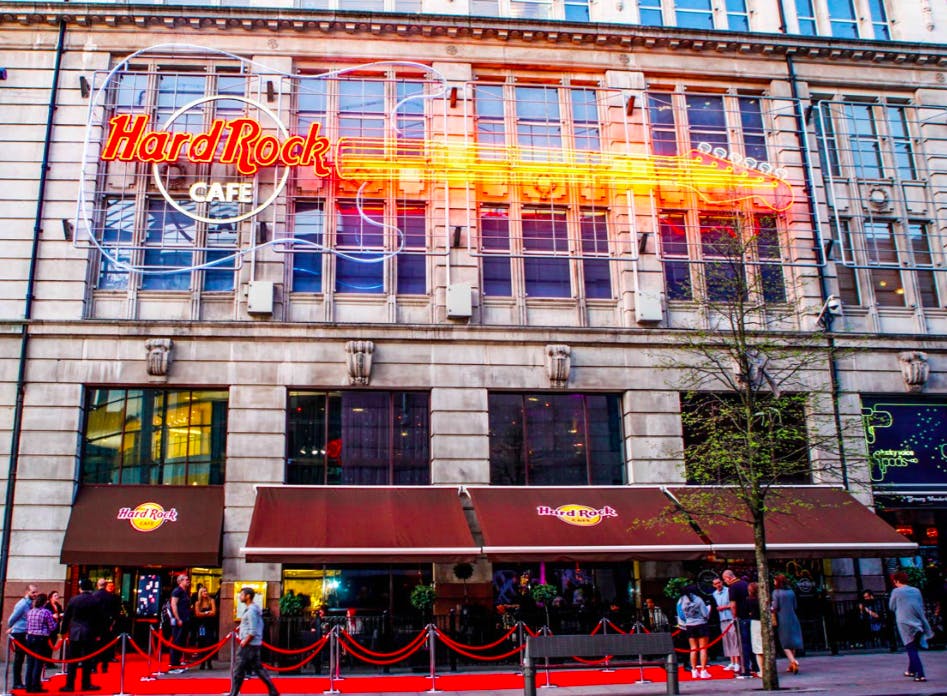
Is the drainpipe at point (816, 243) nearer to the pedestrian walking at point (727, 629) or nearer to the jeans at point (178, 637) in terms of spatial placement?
the pedestrian walking at point (727, 629)

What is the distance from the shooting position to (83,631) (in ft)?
52.0

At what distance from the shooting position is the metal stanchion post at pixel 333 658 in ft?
51.9

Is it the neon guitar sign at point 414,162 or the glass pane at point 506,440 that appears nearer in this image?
the glass pane at point 506,440

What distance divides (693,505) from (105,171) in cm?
1741

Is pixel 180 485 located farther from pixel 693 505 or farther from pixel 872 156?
pixel 872 156

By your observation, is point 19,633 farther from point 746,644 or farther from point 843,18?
point 843,18

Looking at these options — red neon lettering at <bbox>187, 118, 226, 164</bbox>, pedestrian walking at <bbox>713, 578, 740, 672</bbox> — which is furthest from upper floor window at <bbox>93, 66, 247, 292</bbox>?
pedestrian walking at <bbox>713, 578, 740, 672</bbox>

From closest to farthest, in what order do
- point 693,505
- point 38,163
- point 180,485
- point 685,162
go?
1. point 693,505
2. point 180,485
3. point 38,163
4. point 685,162

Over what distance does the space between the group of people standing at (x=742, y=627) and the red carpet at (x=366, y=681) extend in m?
0.41

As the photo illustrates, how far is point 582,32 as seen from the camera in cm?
2545

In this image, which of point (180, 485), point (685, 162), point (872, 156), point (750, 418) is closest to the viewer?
point (750, 418)

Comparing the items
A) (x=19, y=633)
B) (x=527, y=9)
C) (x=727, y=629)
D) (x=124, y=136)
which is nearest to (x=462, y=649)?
(x=727, y=629)

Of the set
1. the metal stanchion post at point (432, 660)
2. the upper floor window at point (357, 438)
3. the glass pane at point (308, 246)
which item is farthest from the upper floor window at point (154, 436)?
the metal stanchion post at point (432, 660)

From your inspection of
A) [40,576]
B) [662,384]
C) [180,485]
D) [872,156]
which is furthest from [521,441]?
[872,156]
